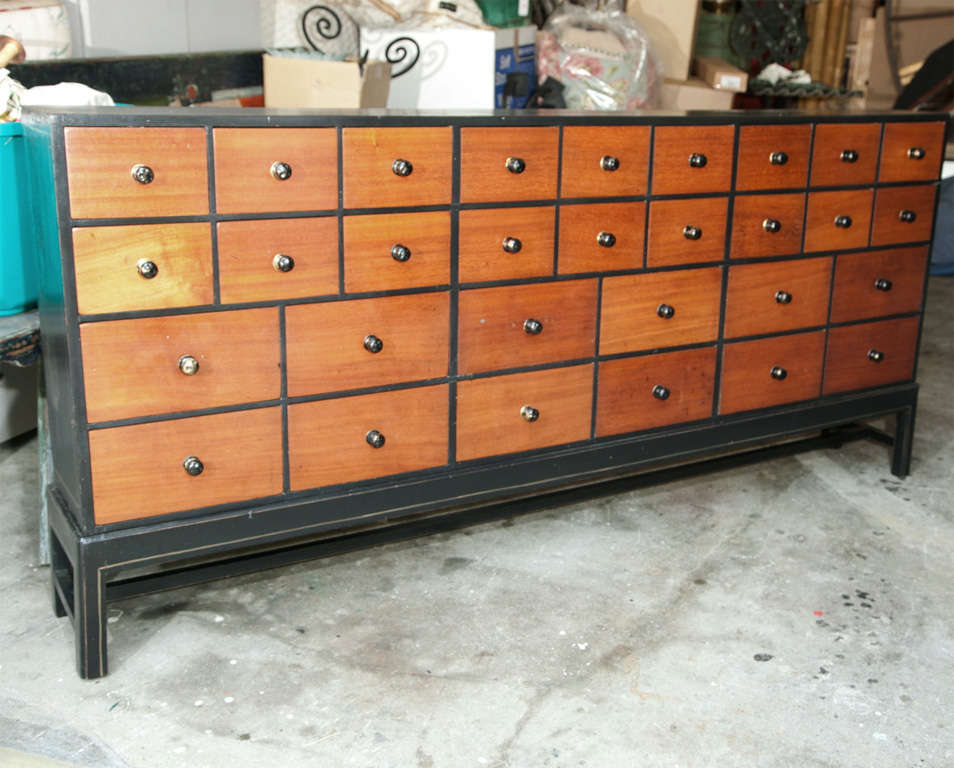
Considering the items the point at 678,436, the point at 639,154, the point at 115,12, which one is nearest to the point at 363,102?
A: the point at 115,12

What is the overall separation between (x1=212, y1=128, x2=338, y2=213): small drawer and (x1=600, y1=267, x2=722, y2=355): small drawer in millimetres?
885

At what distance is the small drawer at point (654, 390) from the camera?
3086 millimetres

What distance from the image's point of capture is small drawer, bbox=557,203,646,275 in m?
2.87

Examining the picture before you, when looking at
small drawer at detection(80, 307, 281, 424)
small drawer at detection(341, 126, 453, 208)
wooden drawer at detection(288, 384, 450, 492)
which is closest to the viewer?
small drawer at detection(80, 307, 281, 424)

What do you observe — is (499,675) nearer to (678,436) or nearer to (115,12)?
(678,436)

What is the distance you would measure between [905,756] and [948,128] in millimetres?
2208

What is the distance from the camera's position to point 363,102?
4.13 metres

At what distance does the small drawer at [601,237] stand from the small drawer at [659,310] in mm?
59

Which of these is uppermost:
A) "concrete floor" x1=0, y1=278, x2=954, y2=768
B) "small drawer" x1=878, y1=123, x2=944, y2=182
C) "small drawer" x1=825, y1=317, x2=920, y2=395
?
"small drawer" x1=878, y1=123, x2=944, y2=182

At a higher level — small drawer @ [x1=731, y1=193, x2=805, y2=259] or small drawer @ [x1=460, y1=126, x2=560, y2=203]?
small drawer @ [x1=460, y1=126, x2=560, y2=203]

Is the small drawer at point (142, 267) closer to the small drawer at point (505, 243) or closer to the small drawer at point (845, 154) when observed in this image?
the small drawer at point (505, 243)

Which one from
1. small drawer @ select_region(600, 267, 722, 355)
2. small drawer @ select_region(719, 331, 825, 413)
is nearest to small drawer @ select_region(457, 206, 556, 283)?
small drawer @ select_region(600, 267, 722, 355)

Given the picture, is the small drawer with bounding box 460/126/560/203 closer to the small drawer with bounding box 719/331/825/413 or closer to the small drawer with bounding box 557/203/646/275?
the small drawer with bounding box 557/203/646/275

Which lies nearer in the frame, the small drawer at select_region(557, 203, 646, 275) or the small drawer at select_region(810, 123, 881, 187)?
the small drawer at select_region(557, 203, 646, 275)
